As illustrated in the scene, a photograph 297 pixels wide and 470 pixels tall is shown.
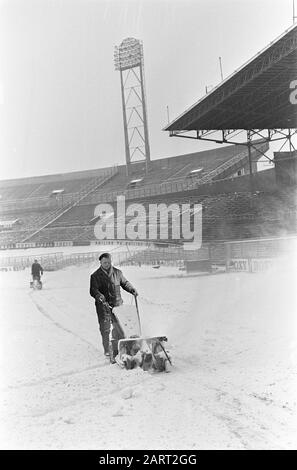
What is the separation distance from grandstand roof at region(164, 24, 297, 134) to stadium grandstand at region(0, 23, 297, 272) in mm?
38

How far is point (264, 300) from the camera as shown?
954 cm

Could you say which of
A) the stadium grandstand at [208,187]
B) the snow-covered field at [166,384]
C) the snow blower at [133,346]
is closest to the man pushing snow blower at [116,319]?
the snow blower at [133,346]

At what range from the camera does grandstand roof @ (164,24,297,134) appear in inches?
619

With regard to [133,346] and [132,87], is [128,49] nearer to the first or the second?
[132,87]

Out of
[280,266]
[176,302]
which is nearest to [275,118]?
[280,266]

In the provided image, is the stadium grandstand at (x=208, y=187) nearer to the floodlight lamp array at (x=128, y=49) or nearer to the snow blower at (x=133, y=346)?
the floodlight lamp array at (x=128, y=49)

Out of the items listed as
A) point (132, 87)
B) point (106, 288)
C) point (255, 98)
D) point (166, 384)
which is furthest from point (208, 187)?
point (166, 384)

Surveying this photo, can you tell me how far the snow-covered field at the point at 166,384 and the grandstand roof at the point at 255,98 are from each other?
29.3 feet

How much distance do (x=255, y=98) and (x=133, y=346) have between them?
15.4 m

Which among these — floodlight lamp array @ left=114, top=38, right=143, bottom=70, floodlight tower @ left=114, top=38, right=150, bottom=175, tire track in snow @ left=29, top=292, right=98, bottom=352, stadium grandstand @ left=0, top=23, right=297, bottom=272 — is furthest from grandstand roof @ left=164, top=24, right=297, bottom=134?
tire track in snow @ left=29, top=292, right=98, bottom=352

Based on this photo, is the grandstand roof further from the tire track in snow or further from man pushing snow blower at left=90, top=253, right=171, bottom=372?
man pushing snow blower at left=90, top=253, right=171, bottom=372

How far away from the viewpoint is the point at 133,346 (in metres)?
5.38
